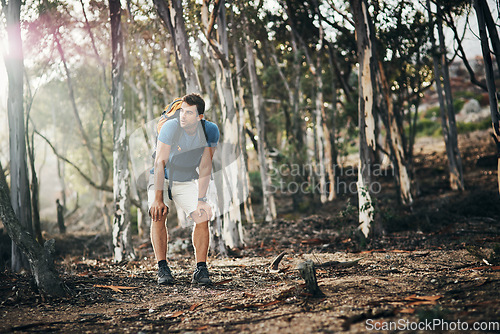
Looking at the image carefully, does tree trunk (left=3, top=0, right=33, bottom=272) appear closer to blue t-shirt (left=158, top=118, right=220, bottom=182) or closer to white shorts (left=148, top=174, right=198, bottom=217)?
white shorts (left=148, top=174, right=198, bottom=217)

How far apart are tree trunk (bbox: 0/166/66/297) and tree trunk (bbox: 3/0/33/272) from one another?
2.45m

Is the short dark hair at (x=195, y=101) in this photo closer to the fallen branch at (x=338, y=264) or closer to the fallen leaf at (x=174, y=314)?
the fallen leaf at (x=174, y=314)

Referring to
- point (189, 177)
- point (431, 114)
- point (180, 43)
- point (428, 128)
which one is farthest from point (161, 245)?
point (431, 114)

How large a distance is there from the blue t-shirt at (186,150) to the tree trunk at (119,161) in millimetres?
3539

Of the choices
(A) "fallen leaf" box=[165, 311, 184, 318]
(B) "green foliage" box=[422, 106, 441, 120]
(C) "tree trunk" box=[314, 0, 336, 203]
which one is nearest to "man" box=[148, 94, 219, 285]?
(A) "fallen leaf" box=[165, 311, 184, 318]

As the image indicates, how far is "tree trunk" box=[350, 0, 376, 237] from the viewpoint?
758cm

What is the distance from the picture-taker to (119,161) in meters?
7.71

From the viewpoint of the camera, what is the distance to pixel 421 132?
26.9 m

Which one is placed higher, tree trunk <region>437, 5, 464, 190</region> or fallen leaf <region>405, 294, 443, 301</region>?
tree trunk <region>437, 5, 464, 190</region>

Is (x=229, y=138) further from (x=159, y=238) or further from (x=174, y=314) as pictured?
(x=174, y=314)

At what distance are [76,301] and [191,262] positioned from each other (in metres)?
3.04

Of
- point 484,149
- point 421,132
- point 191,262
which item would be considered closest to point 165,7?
point 191,262

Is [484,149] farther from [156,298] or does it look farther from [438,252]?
[156,298]

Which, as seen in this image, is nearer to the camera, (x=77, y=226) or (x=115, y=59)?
(x=115, y=59)
